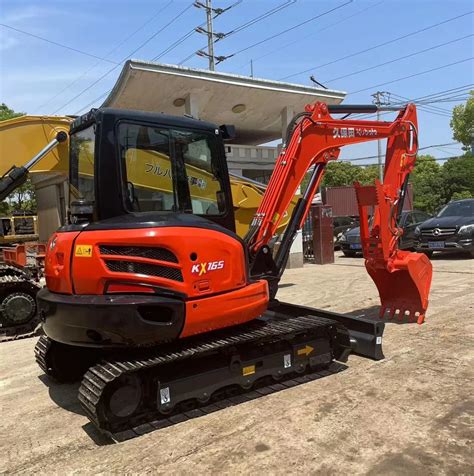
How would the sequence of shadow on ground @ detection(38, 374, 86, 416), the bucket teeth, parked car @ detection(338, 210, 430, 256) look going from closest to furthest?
1. shadow on ground @ detection(38, 374, 86, 416)
2. the bucket teeth
3. parked car @ detection(338, 210, 430, 256)

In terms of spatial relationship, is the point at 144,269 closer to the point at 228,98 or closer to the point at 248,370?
the point at 248,370

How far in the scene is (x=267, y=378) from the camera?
4.98 metres

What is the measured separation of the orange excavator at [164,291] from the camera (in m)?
4.04

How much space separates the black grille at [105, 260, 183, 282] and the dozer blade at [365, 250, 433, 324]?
353 centimetres

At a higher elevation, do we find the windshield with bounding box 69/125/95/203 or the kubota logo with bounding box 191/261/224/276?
the windshield with bounding box 69/125/95/203

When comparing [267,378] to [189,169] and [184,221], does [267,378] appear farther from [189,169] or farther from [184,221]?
[189,169]

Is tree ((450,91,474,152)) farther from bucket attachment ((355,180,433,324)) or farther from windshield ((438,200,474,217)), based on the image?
bucket attachment ((355,180,433,324))

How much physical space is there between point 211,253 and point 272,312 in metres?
1.91

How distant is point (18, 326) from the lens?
8.09m

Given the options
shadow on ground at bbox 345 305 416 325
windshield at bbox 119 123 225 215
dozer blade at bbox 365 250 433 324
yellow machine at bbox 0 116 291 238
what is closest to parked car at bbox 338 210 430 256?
shadow on ground at bbox 345 305 416 325

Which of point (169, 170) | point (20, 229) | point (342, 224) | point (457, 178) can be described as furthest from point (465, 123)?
point (169, 170)

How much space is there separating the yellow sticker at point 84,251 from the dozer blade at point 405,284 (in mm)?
4076

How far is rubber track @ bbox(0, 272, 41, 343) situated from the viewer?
7.92 meters

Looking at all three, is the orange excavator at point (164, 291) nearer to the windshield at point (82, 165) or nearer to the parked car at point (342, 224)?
the windshield at point (82, 165)
